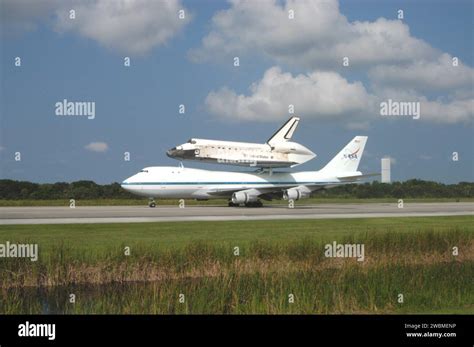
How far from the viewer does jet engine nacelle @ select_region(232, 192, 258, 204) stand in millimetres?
51719

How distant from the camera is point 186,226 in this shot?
2759 cm

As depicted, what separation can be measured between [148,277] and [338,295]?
5914 millimetres

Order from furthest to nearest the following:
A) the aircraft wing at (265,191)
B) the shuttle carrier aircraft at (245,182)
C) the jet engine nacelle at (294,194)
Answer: the jet engine nacelle at (294,194) → the aircraft wing at (265,191) → the shuttle carrier aircraft at (245,182)

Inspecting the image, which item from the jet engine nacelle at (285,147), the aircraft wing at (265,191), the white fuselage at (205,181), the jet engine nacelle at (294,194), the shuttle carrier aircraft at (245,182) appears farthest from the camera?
the jet engine nacelle at (285,147)

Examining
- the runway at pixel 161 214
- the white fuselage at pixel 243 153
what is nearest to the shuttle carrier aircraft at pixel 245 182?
the white fuselage at pixel 243 153

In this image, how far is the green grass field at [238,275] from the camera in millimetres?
14516

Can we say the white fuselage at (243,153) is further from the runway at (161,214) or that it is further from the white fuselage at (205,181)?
the runway at (161,214)

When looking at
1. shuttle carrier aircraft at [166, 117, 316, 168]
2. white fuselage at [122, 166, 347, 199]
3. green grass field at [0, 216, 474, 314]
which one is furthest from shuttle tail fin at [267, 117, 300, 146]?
green grass field at [0, 216, 474, 314]

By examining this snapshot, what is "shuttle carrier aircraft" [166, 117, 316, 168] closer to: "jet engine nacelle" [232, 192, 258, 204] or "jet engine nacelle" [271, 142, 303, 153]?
"jet engine nacelle" [271, 142, 303, 153]

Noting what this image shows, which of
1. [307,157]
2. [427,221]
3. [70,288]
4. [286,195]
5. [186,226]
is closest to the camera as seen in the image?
[70,288]

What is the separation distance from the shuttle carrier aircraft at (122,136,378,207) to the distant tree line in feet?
9.11

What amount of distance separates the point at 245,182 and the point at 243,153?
13.8ft
